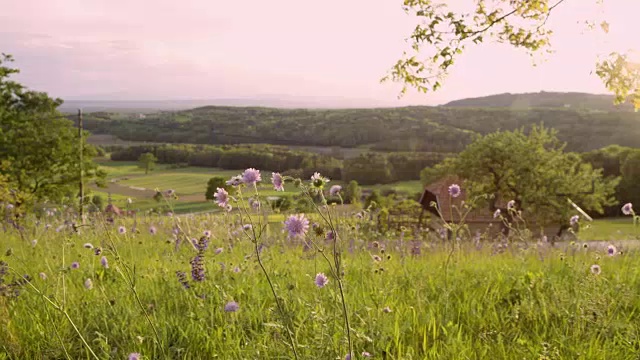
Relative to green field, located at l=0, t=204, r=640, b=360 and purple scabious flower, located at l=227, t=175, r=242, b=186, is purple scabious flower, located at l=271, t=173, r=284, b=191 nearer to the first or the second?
purple scabious flower, located at l=227, t=175, r=242, b=186

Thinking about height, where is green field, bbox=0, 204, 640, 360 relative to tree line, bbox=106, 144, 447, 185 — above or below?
above

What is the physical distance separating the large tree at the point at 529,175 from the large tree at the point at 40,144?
1049 inches

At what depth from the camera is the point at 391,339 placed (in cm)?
370

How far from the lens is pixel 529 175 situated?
Result: 29.3 metres

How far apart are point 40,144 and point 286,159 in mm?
29609

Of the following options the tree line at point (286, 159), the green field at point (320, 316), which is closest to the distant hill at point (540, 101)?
the tree line at point (286, 159)

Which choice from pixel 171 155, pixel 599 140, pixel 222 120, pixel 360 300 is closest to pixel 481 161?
pixel 360 300

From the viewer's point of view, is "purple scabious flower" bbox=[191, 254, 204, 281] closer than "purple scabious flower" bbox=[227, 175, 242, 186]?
No

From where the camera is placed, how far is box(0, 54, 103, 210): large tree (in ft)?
114

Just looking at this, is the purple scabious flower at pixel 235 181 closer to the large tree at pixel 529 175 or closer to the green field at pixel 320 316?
the green field at pixel 320 316

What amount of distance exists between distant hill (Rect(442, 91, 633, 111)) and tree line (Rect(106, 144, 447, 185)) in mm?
79529

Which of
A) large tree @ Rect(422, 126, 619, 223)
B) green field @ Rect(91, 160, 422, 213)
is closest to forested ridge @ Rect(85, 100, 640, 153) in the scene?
green field @ Rect(91, 160, 422, 213)

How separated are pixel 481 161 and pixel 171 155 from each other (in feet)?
185

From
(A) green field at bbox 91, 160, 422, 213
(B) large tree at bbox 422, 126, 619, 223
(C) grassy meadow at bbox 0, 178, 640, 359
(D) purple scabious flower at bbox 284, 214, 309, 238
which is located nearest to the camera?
(D) purple scabious flower at bbox 284, 214, 309, 238
